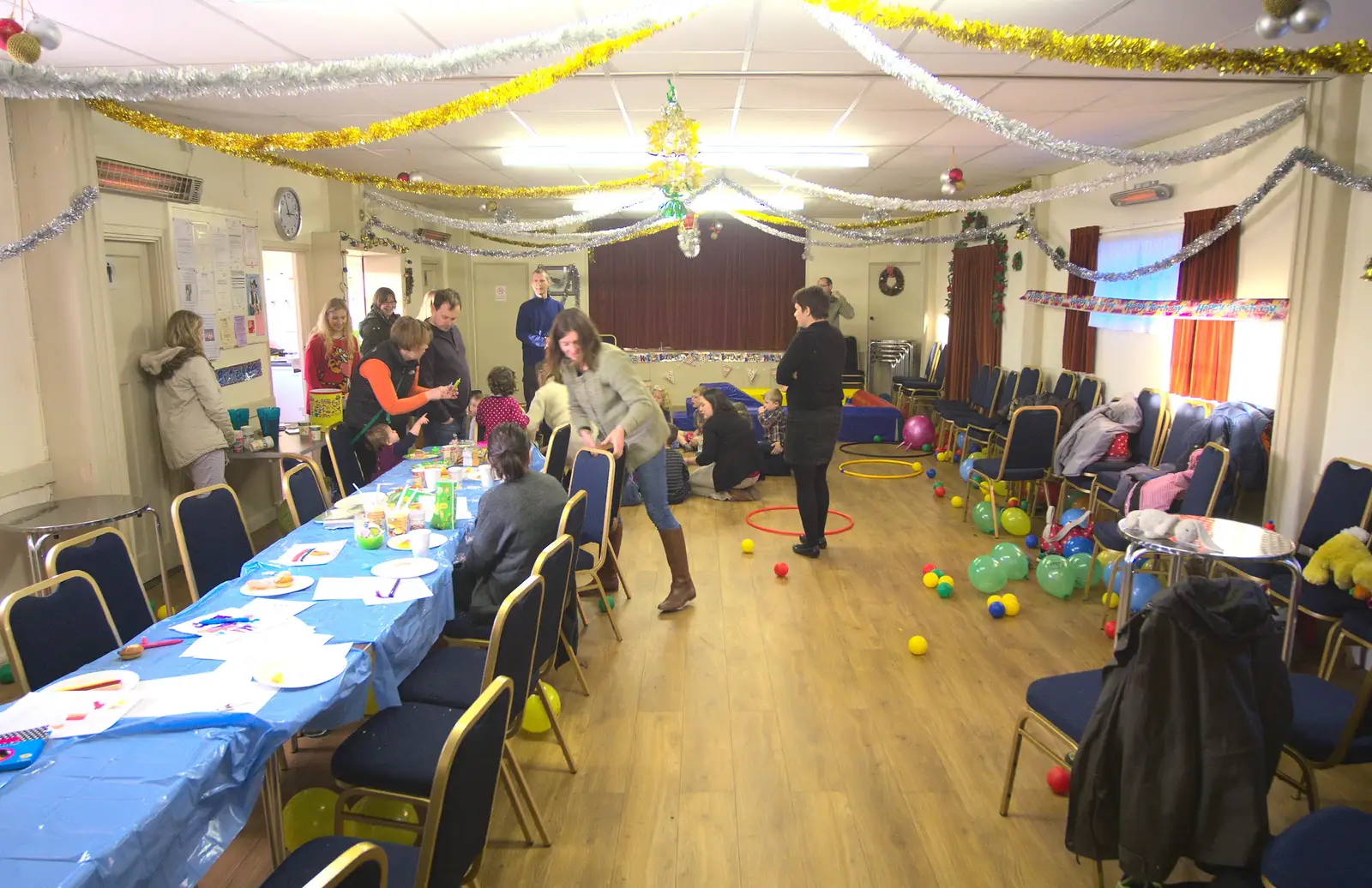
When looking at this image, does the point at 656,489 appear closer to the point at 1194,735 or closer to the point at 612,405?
the point at 612,405

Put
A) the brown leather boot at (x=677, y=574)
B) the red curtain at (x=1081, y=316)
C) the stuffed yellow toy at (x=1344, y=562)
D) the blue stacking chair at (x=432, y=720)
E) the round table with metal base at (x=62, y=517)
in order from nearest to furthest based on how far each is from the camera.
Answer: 1. the blue stacking chair at (x=432, y=720)
2. the stuffed yellow toy at (x=1344, y=562)
3. the round table with metal base at (x=62, y=517)
4. the brown leather boot at (x=677, y=574)
5. the red curtain at (x=1081, y=316)

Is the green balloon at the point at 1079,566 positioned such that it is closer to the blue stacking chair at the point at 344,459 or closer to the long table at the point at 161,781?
the long table at the point at 161,781

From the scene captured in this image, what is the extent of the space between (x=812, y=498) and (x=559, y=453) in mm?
1568

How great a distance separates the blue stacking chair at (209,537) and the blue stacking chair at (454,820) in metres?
1.64

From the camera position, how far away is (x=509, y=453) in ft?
10.2

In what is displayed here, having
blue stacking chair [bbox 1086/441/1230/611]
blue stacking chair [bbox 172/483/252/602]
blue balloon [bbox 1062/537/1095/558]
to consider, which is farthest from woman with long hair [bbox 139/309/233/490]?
blue balloon [bbox 1062/537/1095/558]

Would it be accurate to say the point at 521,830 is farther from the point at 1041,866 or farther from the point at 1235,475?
the point at 1235,475

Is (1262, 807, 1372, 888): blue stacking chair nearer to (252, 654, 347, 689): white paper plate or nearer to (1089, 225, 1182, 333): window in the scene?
(252, 654, 347, 689): white paper plate

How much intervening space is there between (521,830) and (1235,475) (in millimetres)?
4141

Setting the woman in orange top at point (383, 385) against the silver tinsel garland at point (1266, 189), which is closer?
Answer: the silver tinsel garland at point (1266, 189)

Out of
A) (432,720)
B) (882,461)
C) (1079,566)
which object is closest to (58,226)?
(432,720)

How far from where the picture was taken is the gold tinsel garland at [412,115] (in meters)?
3.08

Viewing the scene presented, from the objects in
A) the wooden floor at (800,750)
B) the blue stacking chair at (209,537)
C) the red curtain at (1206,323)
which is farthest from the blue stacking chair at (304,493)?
the red curtain at (1206,323)

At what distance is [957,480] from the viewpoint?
7684mm
